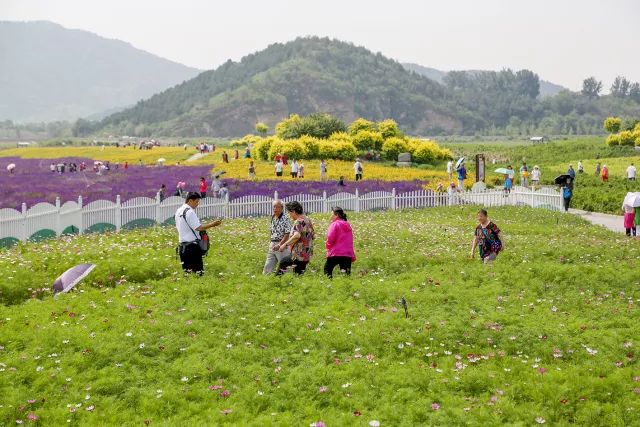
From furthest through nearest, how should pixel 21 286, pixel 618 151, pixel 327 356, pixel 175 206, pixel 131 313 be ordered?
pixel 618 151 < pixel 175 206 < pixel 21 286 < pixel 131 313 < pixel 327 356

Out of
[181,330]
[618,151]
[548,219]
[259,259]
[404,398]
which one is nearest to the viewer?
[404,398]

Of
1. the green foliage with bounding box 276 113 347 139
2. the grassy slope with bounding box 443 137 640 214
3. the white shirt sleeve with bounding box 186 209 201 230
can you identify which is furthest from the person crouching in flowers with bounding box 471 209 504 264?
the green foliage with bounding box 276 113 347 139

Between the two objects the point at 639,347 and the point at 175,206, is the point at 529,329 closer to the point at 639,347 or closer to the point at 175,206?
the point at 639,347

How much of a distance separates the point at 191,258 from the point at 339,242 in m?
3.04

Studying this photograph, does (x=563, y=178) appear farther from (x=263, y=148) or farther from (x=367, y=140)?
(x=263, y=148)

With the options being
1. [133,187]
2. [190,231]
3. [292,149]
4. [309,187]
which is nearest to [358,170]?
[309,187]

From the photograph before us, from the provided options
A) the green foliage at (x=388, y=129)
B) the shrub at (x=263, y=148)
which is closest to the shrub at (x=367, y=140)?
the green foliage at (x=388, y=129)

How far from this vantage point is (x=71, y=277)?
47.1 ft

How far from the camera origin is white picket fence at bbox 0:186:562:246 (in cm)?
2127

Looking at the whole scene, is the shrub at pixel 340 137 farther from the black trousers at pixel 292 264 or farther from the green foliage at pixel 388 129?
the black trousers at pixel 292 264

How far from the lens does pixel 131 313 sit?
12.3m

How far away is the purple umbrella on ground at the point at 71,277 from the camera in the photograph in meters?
14.1

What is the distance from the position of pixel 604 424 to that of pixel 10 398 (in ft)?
24.1

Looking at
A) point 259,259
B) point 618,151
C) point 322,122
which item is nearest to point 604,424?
point 259,259
